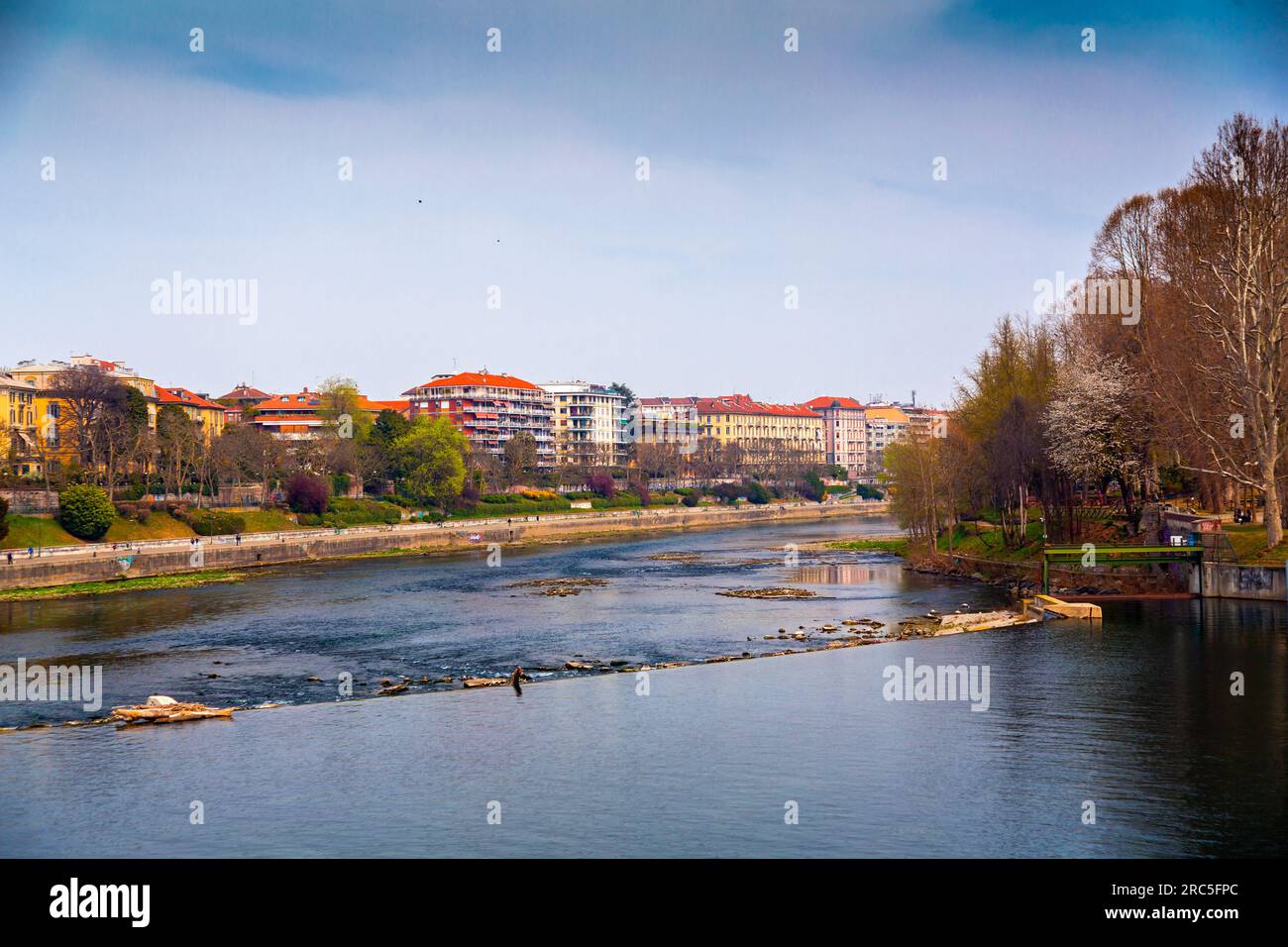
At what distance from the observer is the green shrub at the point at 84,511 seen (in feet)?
235

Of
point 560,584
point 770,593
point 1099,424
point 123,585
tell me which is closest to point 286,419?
point 123,585

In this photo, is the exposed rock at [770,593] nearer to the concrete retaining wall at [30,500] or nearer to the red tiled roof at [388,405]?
the concrete retaining wall at [30,500]

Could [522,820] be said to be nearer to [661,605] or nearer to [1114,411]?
[661,605]

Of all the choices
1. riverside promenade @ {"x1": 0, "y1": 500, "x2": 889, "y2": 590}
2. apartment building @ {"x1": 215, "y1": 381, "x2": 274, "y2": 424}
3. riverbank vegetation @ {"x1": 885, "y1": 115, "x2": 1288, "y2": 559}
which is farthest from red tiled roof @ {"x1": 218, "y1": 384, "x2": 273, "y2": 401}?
riverbank vegetation @ {"x1": 885, "y1": 115, "x2": 1288, "y2": 559}

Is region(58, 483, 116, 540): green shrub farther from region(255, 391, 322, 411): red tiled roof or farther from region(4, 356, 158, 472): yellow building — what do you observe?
region(255, 391, 322, 411): red tiled roof

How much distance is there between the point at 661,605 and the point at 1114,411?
23136 mm

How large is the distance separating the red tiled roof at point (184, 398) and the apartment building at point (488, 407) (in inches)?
1271

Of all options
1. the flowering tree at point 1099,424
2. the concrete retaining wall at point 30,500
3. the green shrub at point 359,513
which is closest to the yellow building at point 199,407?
Answer: the green shrub at point 359,513

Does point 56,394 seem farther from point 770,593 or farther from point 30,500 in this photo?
point 770,593

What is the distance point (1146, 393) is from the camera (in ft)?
172
